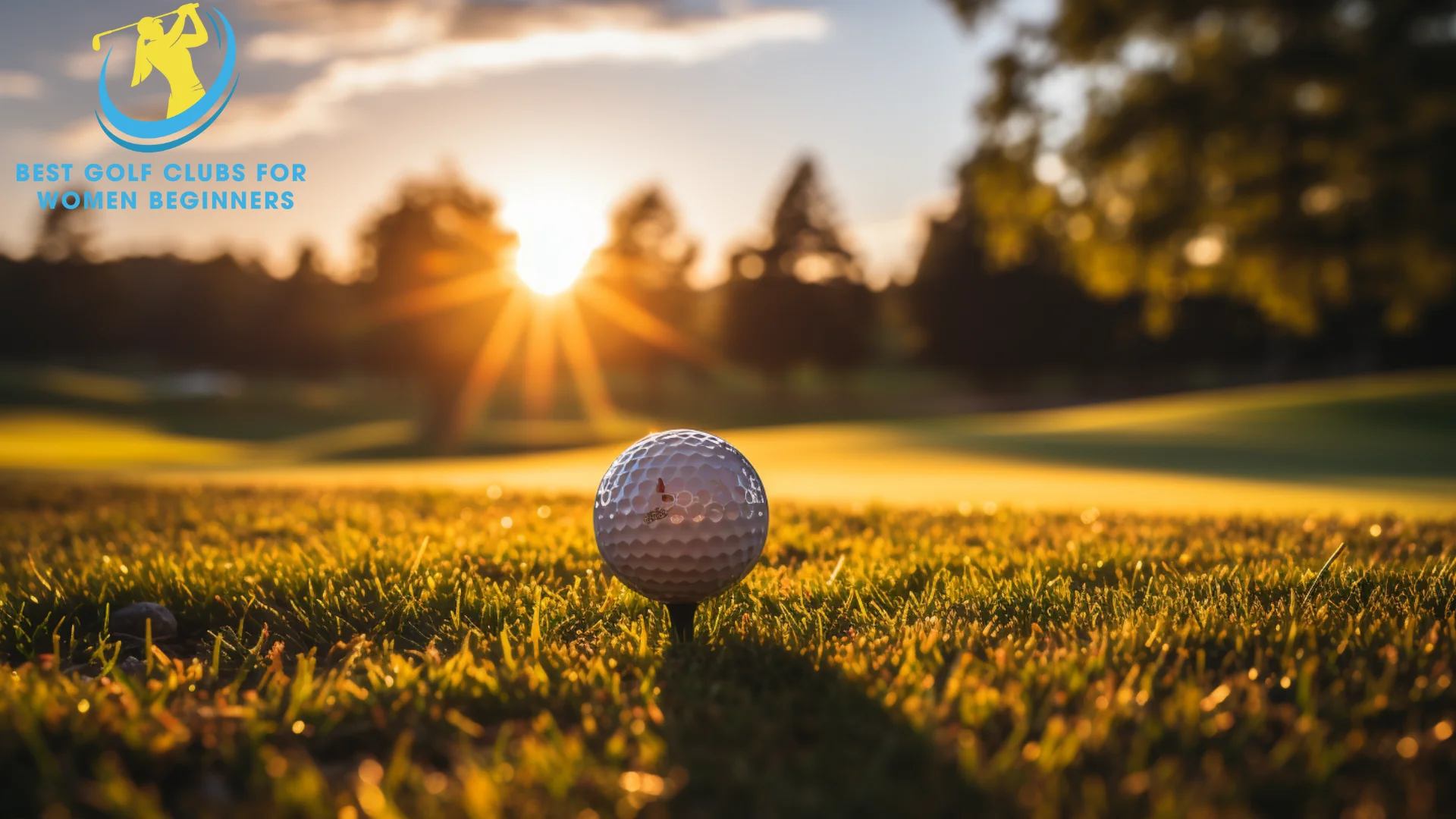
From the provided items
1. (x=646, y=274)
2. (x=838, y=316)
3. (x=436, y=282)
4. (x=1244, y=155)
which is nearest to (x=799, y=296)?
(x=838, y=316)

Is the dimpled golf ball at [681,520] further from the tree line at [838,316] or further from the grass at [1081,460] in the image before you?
the tree line at [838,316]

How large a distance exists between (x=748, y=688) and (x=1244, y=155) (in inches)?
675

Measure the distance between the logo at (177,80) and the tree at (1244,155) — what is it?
472 inches

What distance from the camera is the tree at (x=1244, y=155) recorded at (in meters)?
14.1

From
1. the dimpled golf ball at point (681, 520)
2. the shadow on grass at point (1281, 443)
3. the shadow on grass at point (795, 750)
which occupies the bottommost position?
the shadow on grass at point (1281, 443)

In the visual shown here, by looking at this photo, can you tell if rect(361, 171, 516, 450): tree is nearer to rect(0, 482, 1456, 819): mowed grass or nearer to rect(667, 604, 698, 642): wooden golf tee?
rect(0, 482, 1456, 819): mowed grass

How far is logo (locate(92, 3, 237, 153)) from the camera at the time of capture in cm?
930

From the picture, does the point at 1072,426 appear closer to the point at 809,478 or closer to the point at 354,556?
→ the point at 809,478

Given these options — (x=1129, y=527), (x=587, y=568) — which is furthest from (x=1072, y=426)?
(x=587, y=568)

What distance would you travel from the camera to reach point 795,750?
225 centimetres

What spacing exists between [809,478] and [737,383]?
52.3 meters

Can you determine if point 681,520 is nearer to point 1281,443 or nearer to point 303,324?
point 1281,443

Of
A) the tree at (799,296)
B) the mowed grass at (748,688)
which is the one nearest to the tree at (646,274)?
the tree at (799,296)

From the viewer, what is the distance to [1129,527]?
5.78 meters
